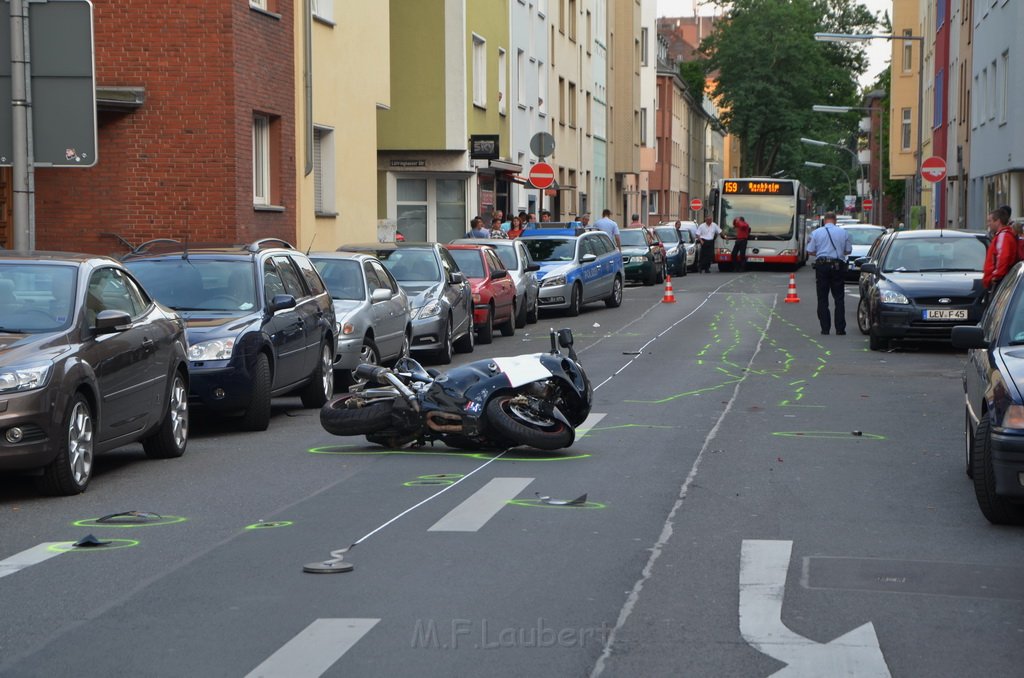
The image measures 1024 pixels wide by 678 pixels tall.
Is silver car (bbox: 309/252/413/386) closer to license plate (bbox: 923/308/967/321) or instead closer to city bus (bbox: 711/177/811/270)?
license plate (bbox: 923/308/967/321)

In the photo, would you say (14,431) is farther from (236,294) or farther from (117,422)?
(236,294)

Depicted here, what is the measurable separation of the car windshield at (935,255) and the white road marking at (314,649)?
52.9 feet

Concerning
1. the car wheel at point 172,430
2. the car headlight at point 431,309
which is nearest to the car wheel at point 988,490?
the car wheel at point 172,430

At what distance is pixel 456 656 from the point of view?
5.41 metres

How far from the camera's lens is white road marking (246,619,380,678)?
5211 millimetres

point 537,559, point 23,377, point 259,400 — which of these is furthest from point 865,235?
point 537,559

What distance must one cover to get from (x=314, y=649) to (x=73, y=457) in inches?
171

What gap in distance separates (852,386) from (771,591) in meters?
9.85

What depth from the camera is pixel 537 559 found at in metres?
7.13

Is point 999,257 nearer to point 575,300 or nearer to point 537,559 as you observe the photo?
point 575,300

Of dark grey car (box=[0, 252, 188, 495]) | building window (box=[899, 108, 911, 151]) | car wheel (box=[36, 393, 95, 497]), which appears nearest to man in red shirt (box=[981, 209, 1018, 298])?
dark grey car (box=[0, 252, 188, 495])

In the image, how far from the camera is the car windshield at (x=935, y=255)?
20.8 metres

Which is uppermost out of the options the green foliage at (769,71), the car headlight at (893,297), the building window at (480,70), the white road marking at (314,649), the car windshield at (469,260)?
the green foliage at (769,71)

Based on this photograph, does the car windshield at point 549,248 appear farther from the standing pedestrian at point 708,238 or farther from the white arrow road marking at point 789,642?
the white arrow road marking at point 789,642
